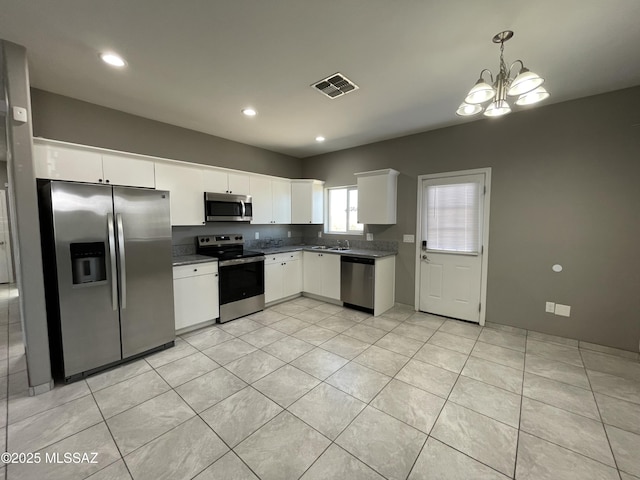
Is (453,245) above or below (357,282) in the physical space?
above

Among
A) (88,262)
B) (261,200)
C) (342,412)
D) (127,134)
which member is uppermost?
(127,134)

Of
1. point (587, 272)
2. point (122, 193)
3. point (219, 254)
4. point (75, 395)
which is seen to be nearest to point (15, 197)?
point (122, 193)

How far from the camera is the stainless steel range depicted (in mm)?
3518

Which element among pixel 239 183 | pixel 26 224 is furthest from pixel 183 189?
pixel 26 224

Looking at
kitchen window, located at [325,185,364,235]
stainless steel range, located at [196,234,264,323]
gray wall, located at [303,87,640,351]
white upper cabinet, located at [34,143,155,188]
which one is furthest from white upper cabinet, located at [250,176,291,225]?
gray wall, located at [303,87,640,351]

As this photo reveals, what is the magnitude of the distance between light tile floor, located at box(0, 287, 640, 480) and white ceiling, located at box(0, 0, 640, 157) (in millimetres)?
2812

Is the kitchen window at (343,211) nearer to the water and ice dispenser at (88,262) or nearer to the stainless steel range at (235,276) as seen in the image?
the stainless steel range at (235,276)

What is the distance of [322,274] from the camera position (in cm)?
442

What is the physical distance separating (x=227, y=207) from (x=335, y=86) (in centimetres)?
233

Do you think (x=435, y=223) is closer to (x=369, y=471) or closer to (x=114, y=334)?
(x=369, y=471)

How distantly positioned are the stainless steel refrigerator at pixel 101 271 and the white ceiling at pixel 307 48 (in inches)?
42.9

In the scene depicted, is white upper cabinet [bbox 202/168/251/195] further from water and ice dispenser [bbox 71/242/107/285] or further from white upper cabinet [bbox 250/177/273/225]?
water and ice dispenser [bbox 71/242/107/285]

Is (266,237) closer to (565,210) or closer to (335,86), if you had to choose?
(335,86)

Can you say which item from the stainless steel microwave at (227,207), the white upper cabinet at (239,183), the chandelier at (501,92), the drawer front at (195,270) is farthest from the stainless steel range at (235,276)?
the chandelier at (501,92)
